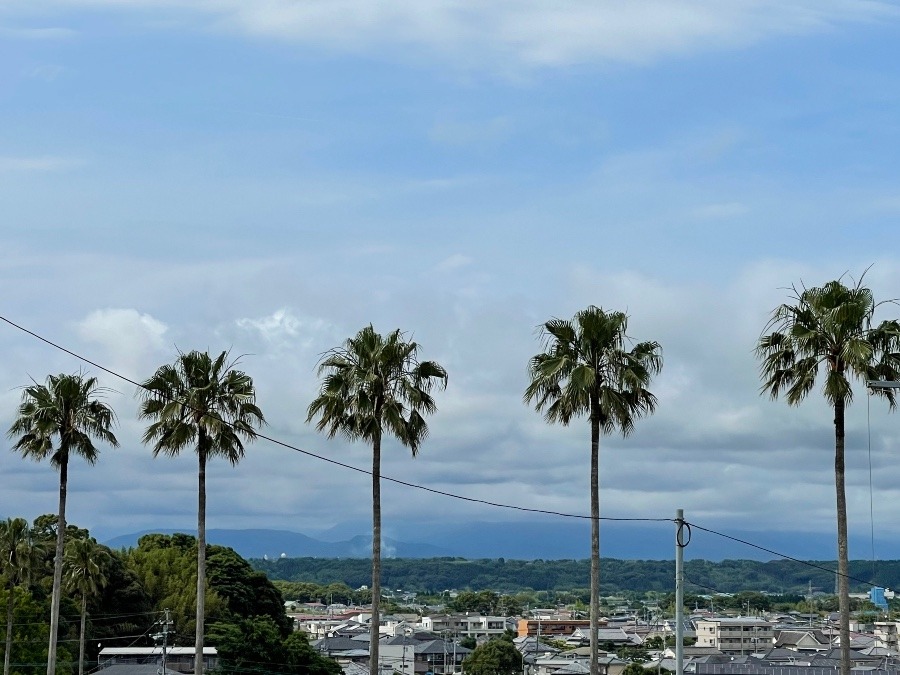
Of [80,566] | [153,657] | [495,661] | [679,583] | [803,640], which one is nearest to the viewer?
[679,583]

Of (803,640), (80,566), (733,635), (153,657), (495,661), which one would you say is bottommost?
(733,635)

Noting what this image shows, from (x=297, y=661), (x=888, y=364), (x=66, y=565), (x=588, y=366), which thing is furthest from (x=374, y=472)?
(x=297, y=661)

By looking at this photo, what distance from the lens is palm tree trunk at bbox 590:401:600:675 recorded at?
32156mm

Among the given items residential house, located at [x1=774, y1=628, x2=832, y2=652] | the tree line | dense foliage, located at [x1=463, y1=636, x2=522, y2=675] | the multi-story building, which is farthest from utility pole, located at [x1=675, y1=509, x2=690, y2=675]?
the multi-story building

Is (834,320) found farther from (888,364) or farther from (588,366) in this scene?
(588,366)

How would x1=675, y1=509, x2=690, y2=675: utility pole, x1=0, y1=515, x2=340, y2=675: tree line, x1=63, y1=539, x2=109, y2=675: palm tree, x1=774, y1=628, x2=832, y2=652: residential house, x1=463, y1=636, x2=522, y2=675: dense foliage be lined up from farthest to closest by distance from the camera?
x1=774, y1=628, x2=832, y2=652: residential house → x1=463, y1=636, x2=522, y2=675: dense foliage → x1=63, y1=539, x2=109, y2=675: palm tree → x1=0, y1=515, x2=340, y2=675: tree line → x1=675, y1=509, x2=690, y2=675: utility pole

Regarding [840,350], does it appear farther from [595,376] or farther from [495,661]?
[495,661]

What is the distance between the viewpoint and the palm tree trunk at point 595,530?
1266 inches

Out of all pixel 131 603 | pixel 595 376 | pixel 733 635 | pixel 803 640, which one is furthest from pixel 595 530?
pixel 733 635

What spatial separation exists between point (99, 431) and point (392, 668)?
12742 cm

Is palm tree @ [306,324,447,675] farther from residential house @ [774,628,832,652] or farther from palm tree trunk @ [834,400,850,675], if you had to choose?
residential house @ [774,628,832,652]

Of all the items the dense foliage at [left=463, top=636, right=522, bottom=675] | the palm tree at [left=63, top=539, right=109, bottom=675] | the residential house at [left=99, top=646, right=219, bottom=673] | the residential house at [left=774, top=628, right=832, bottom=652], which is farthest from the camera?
the residential house at [left=774, top=628, right=832, bottom=652]

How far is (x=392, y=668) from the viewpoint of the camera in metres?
165

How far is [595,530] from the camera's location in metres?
32.9
